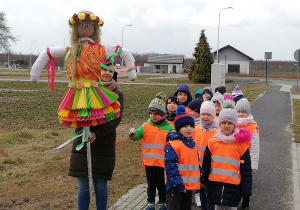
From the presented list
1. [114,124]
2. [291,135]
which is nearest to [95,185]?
[114,124]

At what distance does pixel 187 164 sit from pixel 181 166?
0.06m

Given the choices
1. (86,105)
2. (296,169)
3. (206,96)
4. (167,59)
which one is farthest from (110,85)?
(167,59)

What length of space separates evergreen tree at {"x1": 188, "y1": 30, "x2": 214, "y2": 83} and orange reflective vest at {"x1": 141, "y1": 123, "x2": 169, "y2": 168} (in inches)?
1384

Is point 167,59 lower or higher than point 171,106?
higher

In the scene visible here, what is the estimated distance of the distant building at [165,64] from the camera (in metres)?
76.6

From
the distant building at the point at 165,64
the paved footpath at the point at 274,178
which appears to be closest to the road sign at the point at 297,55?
the paved footpath at the point at 274,178

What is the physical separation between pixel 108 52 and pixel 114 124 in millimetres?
738

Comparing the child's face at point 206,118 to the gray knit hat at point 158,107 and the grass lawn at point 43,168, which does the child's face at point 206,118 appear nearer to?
the gray knit hat at point 158,107

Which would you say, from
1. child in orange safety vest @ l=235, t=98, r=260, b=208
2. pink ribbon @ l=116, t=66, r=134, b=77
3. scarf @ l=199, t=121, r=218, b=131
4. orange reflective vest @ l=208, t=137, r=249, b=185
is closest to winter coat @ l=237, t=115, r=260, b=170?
child in orange safety vest @ l=235, t=98, r=260, b=208

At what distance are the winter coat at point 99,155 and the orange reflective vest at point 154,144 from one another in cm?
92

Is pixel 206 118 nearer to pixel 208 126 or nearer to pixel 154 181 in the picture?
pixel 208 126

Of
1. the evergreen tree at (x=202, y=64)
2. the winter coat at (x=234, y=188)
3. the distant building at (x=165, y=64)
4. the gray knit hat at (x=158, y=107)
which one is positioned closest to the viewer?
the winter coat at (x=234, y=188)

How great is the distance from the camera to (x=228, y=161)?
420cm

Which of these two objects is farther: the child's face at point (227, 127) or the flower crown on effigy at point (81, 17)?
the child's face at point (227, 127)
